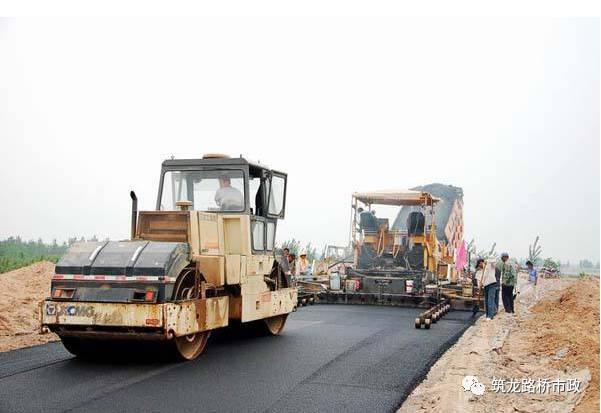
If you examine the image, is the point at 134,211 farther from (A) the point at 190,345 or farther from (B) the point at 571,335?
(B) the point at 571,335

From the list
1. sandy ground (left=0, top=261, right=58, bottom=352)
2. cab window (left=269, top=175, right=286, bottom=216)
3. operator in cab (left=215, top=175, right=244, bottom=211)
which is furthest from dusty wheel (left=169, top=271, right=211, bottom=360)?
sandy ground (left=0, top=261, right=58, bottom=352)

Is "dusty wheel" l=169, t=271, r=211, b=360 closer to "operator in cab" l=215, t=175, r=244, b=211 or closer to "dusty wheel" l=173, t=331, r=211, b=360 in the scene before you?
"dusty wheel" l=173, t=331, r=211, b=360

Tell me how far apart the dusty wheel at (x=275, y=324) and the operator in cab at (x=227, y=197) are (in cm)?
188

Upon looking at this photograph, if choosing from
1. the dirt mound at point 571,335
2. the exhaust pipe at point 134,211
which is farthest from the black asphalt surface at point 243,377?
the exhaust pipe at point 134,211

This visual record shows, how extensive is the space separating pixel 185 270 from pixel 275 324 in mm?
2696

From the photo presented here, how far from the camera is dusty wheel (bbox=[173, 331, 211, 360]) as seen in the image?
6965mm

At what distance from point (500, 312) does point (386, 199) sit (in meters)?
4.00

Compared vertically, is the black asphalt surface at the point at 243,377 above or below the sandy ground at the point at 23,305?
below

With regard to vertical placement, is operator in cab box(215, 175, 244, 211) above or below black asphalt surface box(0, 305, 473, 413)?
above

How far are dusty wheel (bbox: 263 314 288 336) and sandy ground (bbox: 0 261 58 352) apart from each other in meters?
2.93

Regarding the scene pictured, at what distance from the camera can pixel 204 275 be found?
7.59m

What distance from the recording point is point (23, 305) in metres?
11.6

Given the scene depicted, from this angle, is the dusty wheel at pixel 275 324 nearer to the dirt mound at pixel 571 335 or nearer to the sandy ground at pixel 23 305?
the sandy ground at pixel 23 305

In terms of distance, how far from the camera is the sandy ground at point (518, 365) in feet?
18.2
